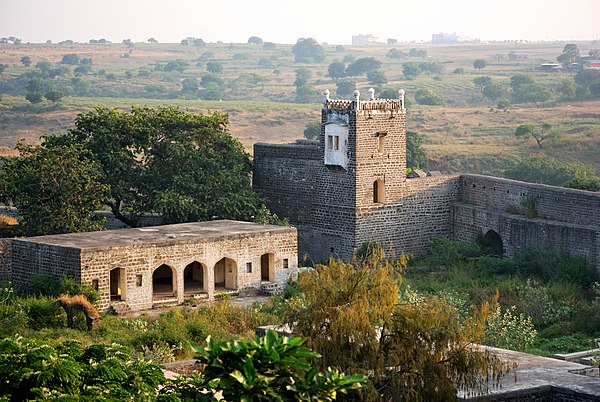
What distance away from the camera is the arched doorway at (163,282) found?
29172mm

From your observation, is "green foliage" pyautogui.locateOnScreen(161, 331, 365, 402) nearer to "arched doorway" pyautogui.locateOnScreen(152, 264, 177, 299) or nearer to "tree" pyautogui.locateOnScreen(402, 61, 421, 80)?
"arched doorway" pyautogui.locateOnScreen(152, 264, 177, 299)

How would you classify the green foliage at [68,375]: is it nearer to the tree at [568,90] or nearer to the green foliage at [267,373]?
the green foliage at [267,373]

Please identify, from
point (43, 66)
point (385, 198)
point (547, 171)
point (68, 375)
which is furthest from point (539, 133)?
point (43, 66)

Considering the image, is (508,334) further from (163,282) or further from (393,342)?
(163,282)

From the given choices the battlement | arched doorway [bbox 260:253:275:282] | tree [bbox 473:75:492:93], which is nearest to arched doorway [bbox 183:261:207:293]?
arched doorway [bbox 260:253:275:282]

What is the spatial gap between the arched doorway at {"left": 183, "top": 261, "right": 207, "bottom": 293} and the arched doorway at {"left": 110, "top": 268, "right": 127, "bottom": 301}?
1857 millimetres

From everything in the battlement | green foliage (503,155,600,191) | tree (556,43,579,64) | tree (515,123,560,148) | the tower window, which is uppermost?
the battlement

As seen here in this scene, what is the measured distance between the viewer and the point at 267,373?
45.0 ft

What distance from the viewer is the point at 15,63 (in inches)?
5315

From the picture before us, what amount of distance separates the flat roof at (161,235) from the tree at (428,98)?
6344 centimetres

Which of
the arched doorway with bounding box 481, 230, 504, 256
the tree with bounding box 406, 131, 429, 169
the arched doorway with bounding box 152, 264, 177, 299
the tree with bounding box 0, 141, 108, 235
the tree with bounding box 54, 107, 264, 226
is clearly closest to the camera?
the arched doorway with bounding box 152, 264, 177, 299

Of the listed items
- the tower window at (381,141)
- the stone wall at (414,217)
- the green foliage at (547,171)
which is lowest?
the green foliage at (547,171)

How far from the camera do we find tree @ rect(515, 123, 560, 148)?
63944 mm

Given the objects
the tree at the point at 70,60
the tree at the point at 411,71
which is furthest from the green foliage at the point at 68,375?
the tree at the point at 70,60
